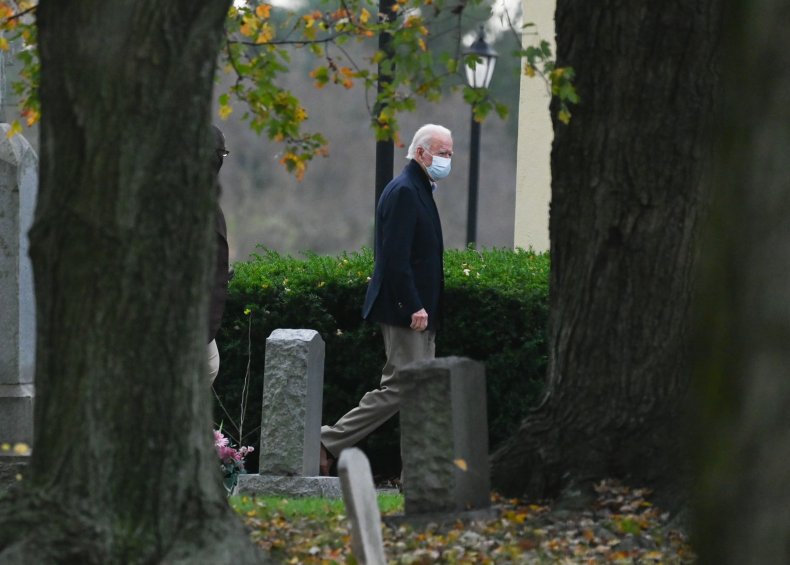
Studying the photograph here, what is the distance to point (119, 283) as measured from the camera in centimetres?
516

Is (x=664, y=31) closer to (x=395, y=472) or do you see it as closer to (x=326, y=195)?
(x=395, y=472)

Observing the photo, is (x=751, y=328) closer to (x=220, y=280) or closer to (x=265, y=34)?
(x=265, y=34)

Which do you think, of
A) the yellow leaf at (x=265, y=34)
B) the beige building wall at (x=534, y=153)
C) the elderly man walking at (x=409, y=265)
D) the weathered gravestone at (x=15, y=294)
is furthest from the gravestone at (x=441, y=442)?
the beige building wall at (x=534, y=153)

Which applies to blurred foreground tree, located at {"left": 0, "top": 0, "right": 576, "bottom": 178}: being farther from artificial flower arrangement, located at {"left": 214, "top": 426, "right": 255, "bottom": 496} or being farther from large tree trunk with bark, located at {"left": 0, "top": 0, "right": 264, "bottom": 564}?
artificial flower arrangement, located at {"left": 214, "top": 426, "right": 255, "bottom": 496}

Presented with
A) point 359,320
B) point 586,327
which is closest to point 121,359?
point 586,327

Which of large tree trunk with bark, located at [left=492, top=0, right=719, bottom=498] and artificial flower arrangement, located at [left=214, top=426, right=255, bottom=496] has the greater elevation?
large tree trunk with bark, located at [left=492, top=0, right=719, bottom=498]

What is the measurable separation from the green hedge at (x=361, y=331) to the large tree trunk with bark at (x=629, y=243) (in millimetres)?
3645

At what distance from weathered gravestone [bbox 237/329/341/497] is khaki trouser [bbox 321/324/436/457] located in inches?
6.2

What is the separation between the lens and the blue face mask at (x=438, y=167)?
988cm

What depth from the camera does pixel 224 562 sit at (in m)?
5.29

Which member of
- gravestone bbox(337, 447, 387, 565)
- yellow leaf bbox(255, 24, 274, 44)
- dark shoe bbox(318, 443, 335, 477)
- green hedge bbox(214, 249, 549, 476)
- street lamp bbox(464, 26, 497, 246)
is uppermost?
street lamp bbox(464, 26, 497, 246)

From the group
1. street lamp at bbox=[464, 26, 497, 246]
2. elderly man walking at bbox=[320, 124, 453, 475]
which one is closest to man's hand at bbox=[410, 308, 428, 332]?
elderly man walking at bbox=[320, 124, 453, 475]

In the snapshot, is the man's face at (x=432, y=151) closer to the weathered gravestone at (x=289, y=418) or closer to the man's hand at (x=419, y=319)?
the man's hand at (x=419, y=319)

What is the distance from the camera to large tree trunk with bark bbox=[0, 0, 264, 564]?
16.9ft
